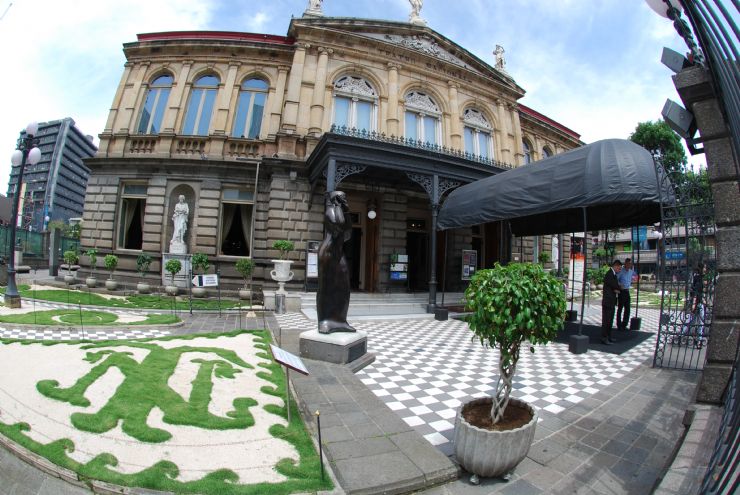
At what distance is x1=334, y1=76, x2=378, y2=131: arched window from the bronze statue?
10.4m

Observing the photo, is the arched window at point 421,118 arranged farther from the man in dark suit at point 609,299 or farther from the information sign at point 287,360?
the information sign at point 287,360

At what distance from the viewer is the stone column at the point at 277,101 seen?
48.0 ft

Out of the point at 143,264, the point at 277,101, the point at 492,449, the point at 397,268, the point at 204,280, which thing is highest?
the point at 277,101

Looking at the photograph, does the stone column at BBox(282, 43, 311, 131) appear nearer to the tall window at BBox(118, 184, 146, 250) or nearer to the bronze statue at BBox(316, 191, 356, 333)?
the tall window at BBox(118, 184, 146, 250)

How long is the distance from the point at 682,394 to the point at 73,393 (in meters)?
7.37

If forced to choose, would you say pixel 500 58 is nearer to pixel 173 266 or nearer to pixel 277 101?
pixel 277 101

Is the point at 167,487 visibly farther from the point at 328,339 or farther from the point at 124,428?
the point at 328,339

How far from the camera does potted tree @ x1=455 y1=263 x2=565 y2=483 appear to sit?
251cm

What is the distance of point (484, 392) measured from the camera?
448 centimetres

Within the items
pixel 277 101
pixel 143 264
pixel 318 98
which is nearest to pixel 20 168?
pixel 143 264

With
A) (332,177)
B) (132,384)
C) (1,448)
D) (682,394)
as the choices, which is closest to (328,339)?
(132,384)

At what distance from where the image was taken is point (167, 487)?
2254 mm

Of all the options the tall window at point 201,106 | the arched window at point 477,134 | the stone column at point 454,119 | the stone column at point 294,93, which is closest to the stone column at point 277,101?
the stone column at point 294,93

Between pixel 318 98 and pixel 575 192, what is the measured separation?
11.2 m
